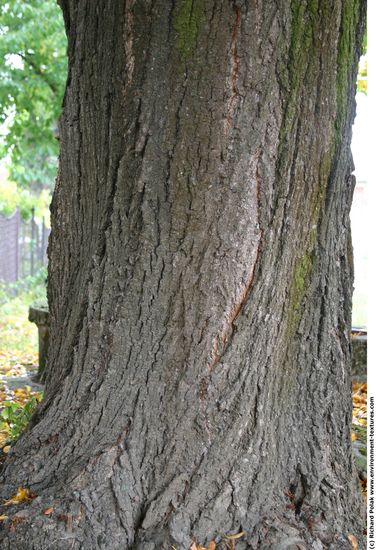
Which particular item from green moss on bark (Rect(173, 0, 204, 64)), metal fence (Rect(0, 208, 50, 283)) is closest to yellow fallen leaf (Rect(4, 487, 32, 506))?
green moss on bark (Rect(173, 0, 204, 64))

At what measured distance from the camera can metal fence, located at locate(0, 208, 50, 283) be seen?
15312 millimetres

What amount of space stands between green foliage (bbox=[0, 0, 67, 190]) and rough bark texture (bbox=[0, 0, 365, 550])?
789cm

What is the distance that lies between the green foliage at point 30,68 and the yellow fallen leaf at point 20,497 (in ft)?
27.7

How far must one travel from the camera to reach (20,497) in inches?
111

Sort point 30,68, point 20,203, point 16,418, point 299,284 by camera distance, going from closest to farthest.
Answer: point 299,284 < point 16,418 < point 30,68 < point 20,203

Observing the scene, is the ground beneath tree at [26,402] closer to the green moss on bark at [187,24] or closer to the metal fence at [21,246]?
the green moss on bark at [187,24]

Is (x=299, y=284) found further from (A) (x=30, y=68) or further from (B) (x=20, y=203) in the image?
(B) (x=20, y=203)

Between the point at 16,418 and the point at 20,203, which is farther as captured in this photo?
the point at 20,203

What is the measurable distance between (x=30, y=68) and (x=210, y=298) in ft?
29.9

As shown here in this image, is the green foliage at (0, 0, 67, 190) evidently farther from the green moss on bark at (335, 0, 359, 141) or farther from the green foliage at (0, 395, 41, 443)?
the green moss on bark at (335, 0, 359, 141)

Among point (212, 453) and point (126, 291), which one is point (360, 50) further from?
point (212, 453)

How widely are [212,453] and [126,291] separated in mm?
756

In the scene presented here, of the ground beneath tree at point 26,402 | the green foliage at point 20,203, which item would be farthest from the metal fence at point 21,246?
the ground beneath tree at point 26,402

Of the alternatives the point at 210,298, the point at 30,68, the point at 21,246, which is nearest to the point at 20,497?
the point at 210,298
